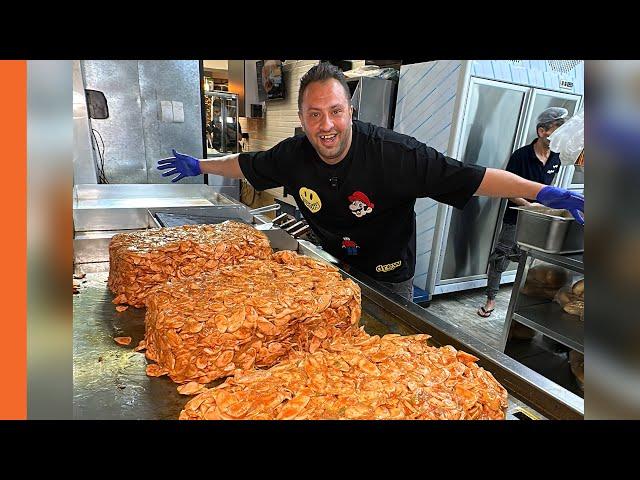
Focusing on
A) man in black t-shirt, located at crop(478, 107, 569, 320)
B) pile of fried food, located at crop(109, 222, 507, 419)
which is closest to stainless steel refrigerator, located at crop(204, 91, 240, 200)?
man in black t-shirt, located at crop(478, 107, 569, 320)

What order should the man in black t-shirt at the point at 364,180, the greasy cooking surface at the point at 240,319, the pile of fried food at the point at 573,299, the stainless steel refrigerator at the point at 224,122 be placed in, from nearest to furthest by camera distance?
the greasy cooking surface at the point at 240,319, the man in black t-shirt at the point at 364,180, the pile of fried food at the point at 573,299, the stainless steel refrigerator at the point at 224,122

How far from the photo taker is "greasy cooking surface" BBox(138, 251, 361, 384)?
4.19 ft

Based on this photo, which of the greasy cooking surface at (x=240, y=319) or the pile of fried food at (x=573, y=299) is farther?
the pile of fried food at (x=573, y=299)

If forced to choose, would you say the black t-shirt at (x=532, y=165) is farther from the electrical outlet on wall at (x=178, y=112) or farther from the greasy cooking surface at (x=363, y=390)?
the electrical outlet on wall at (x=178, y=112)

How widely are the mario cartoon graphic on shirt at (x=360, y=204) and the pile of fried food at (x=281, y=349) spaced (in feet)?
2.09

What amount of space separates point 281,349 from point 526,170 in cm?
375

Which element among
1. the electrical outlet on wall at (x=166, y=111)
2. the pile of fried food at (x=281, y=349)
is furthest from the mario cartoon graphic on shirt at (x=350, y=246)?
the electrical outlet on wall at (x=166, y=111)

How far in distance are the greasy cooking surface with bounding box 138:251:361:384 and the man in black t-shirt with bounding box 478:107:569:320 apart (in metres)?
2.83

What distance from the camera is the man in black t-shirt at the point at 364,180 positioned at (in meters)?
2.07

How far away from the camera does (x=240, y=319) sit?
1.30m

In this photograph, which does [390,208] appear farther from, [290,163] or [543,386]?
[543,386]

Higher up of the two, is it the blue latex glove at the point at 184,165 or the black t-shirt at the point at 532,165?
the black t-shirt at the point at 532,165

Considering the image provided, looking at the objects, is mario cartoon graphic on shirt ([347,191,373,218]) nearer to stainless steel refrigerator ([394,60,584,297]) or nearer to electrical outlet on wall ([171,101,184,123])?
stainless steel refrigerator ([394,60,584,297])

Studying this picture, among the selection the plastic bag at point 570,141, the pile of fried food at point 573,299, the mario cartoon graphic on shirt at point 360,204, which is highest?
the plastic bag at point 570,141
